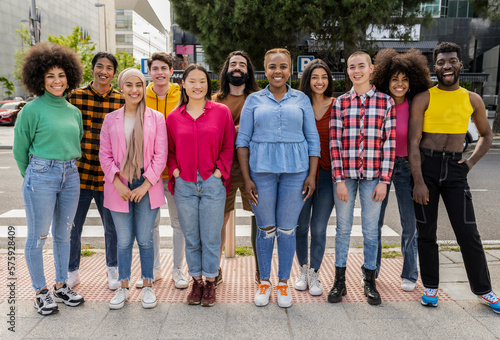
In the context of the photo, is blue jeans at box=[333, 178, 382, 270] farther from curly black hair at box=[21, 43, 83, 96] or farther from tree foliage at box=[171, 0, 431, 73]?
tree foliage at box=[171, 0, 431, 73]

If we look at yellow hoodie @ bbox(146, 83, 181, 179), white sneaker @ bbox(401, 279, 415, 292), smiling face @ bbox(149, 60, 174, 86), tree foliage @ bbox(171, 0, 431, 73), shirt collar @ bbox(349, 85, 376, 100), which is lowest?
white sneaker @ bbox(401, 279, 415, 292)

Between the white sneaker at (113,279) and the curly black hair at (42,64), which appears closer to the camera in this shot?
the curly black hair at (42,64)

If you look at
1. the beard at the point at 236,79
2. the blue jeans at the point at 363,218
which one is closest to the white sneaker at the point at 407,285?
the blue jeans at the point at 363,218

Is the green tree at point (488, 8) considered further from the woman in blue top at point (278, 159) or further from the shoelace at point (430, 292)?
the shoelace at point (430, 292)

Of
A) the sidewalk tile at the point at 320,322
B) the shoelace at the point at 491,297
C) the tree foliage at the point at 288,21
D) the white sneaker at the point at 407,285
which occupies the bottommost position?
the sidewalk tile at the point at 320,322

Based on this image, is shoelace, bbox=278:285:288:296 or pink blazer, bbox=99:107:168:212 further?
shoelace, bbox=278:285:288:296

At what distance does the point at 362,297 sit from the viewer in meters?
3.56

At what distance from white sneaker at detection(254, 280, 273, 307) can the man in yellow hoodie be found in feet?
2.59

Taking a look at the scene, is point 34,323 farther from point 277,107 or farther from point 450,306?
point 450,306

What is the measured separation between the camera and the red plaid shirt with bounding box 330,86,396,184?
332cm

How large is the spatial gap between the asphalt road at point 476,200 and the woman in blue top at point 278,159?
2658 mm

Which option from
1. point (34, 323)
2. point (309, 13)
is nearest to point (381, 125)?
point (34, 323)

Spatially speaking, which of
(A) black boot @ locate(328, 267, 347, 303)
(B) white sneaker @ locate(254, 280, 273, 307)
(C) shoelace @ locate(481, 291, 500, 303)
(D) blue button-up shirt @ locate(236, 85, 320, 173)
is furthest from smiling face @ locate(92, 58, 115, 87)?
(C) shoelace @ locate(481, 291, 500, 303)

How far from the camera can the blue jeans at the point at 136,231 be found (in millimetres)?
3350
